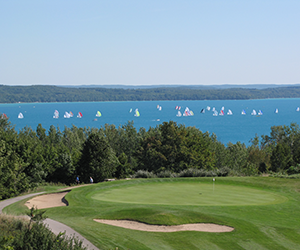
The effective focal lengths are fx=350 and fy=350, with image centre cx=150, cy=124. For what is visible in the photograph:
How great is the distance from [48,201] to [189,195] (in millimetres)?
9645

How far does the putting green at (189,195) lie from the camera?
819 inches

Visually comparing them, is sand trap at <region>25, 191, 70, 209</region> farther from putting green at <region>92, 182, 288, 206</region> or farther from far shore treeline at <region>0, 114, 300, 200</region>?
far shore treeline at <region>0, 114, 300, 200</region>

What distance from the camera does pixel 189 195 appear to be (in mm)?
22781

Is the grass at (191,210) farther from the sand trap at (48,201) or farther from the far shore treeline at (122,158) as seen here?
the far shore treeline at (122,158)

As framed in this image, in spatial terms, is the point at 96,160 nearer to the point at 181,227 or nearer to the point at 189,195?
the point at 189,195

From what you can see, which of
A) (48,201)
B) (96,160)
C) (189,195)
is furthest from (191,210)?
(96,160)

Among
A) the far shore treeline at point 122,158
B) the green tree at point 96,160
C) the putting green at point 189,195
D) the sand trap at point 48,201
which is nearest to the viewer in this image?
the putting green at point 189,195

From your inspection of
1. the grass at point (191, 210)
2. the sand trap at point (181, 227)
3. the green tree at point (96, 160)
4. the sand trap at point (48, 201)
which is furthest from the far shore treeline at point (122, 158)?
the sand trap at point (181, 227)

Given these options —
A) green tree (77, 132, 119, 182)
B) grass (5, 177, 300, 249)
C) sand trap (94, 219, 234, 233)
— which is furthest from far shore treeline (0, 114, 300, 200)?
sand trap (94, 219, 234, 233)

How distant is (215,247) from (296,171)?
27.3 metres

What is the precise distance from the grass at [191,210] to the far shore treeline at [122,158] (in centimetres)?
540

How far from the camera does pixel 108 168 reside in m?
36.7

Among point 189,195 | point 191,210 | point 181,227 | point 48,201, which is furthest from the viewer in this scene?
point 48,201

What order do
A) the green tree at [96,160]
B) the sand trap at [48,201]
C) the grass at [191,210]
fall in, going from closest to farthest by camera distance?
1. the grass at [191,210]
2. the sand trap at [48,201]
3. the green tree at [96,160]
